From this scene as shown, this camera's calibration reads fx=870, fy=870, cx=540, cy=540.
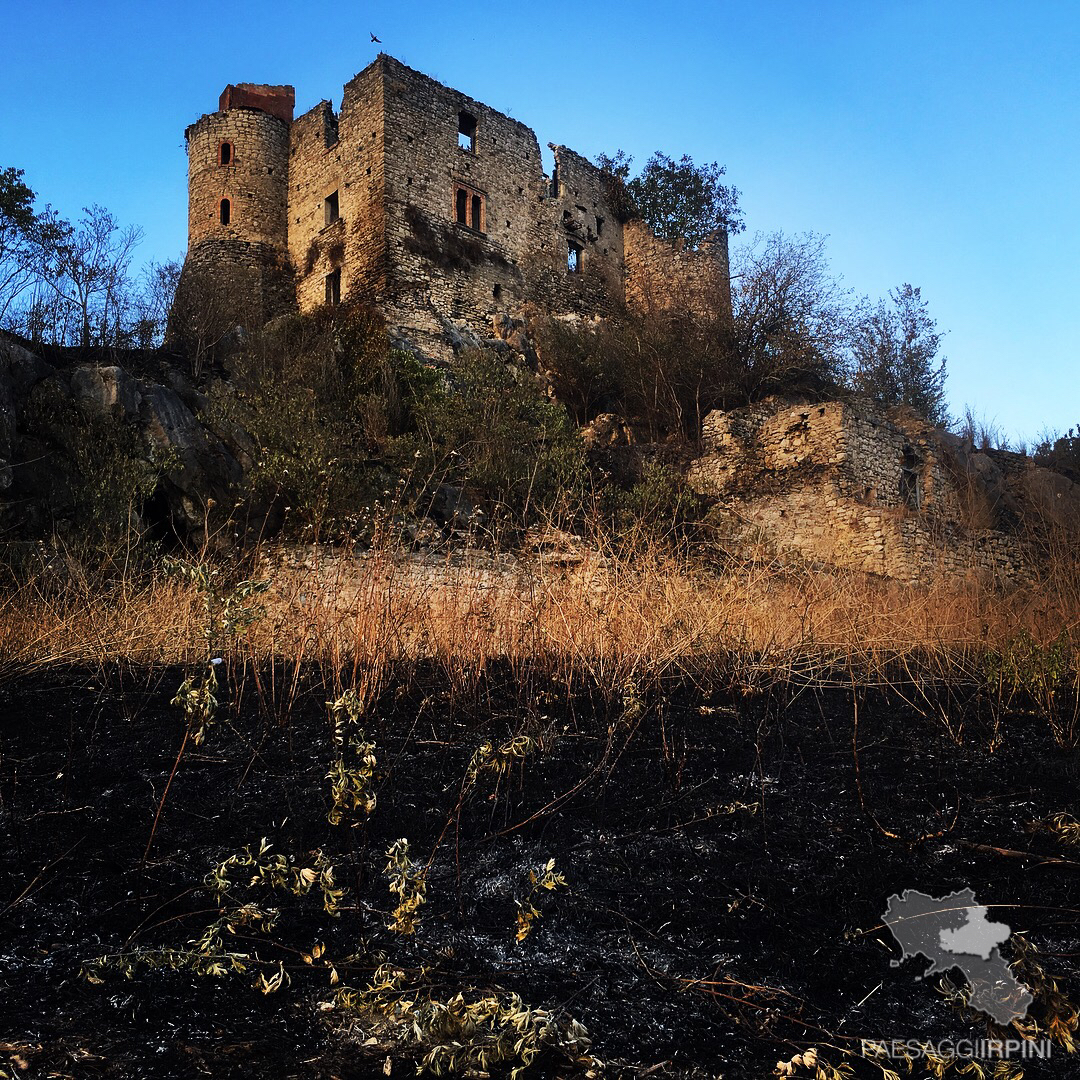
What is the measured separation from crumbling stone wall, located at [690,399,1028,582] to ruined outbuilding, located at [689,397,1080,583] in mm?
18

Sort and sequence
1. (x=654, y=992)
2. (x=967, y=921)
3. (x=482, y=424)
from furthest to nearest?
1. (x=482, y=424)
2. (x=967, y=921)
3. (x=654, y=992)

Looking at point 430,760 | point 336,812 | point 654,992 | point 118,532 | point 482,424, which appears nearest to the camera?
point 654,992

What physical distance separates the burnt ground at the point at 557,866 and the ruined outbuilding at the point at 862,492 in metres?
9.25

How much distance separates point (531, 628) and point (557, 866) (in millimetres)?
1989

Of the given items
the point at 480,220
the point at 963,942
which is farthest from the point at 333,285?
the point at 963,942

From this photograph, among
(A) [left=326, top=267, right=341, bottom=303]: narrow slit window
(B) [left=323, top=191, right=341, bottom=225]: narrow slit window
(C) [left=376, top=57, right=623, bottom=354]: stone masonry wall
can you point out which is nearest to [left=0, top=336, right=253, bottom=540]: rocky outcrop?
(C) [left=376, top=57, right=623, bottom=354]: stone masonry wall

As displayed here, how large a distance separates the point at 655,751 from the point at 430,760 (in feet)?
3.21

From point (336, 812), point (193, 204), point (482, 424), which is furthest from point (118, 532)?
point (193, 204)

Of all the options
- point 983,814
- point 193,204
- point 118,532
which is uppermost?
point 193,204

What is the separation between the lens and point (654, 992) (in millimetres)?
2260

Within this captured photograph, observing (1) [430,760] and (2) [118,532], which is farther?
(2) [118,532]

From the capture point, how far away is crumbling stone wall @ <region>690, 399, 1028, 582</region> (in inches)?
533

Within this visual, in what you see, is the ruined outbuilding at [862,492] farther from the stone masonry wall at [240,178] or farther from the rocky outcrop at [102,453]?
the stone masonry wall at [240,178]

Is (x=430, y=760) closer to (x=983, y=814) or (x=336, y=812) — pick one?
(x=336, y=812)
